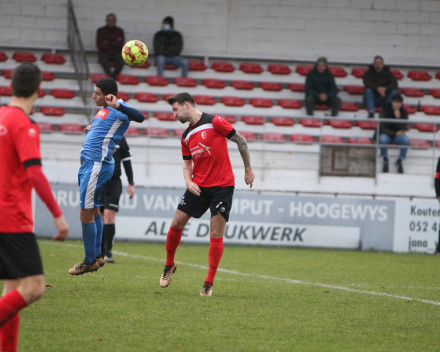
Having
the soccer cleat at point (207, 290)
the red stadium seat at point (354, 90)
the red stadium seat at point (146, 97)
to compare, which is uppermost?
the red stadium seat at point (354, 90)

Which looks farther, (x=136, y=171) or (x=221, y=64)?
(x=221, y=64)

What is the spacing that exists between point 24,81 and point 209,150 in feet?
11.0

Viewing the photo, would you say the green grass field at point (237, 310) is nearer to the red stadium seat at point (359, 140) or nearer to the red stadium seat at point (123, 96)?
the red stadium seat at point (359, 140)

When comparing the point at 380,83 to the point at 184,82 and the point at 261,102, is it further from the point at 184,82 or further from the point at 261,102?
the point at 184,82

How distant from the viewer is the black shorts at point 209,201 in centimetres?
711

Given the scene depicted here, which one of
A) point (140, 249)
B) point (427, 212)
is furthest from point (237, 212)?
point (427, 212)

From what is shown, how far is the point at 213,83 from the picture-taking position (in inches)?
779

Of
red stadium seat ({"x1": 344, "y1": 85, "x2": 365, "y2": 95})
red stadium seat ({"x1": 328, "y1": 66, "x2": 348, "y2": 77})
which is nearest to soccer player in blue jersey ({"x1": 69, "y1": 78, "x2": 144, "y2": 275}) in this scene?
red stadium seat ({"x1": 344, "y1": 85, "x2": 365, "y2": 95})

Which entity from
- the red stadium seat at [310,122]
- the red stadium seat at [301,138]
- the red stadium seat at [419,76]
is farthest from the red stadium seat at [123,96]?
the red stadium seat at [419,76]

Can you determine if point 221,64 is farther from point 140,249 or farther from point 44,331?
point 44,331

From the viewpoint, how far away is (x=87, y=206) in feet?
24.6

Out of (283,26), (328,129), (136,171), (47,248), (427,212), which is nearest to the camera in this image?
(47,248)

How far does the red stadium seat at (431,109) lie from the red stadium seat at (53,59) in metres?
11.0

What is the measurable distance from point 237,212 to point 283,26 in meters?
9.14
